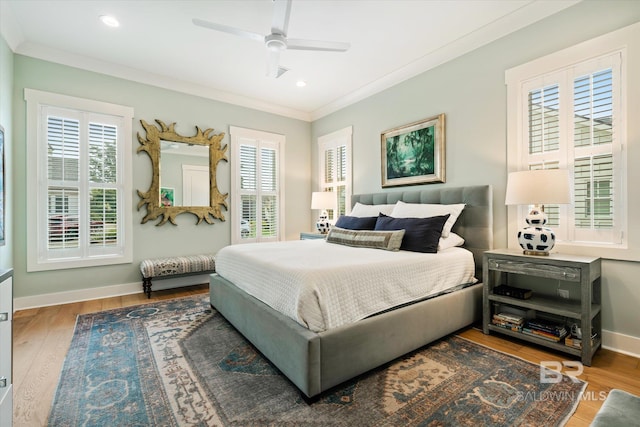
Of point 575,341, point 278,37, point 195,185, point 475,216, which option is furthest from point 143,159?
point 575,341

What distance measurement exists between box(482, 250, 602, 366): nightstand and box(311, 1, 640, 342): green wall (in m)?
0.19

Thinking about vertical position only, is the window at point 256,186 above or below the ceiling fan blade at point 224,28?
below

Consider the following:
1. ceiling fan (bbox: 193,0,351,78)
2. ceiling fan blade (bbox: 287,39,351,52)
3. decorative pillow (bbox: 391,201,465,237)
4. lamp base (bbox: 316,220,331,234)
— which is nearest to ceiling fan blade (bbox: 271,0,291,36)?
ceiling fan (bbox: 193,0,351,78)

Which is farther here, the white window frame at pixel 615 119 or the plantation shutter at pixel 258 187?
the plantation shutter at pixel 258 187

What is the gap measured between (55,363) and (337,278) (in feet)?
6.83

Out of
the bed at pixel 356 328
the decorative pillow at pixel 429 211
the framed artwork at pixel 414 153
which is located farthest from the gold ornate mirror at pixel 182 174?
the decorative pillow at pixel 429 211

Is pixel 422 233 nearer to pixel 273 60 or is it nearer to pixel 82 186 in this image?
pixel 273 60

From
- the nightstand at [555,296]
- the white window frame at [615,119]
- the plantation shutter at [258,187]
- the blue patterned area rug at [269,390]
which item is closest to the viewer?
the blue patterned area rug at [269,390]

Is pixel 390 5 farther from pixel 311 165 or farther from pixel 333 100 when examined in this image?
pixel 311 165

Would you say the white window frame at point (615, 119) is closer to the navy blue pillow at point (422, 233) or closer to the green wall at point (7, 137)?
the navy blue pillow at point (422, 233)

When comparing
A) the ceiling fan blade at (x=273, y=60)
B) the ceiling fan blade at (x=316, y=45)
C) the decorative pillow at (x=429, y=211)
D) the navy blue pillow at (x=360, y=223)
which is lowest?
the navy blue pillow at (x=360, y=223)

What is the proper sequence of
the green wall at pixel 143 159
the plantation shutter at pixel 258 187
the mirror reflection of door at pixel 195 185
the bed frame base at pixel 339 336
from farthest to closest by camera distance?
the plantation shutter at pixel 258 187 < the mirror reflection of door at pixel 195 185 < the green wall at pixel 143 159 < the bed frame base at pixel 339 336

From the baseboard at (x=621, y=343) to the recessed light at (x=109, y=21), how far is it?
16.4 ft

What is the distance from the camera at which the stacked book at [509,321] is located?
241 cm
